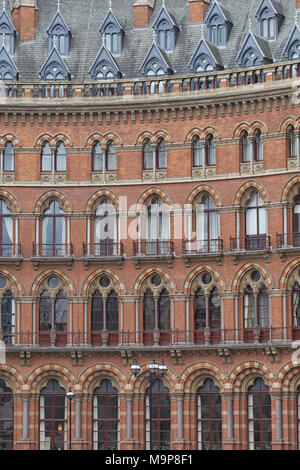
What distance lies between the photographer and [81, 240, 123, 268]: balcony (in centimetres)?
8662

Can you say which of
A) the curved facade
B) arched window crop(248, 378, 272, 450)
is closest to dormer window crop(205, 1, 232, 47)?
the curved facade

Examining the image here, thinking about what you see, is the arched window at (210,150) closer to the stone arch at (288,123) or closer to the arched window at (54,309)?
the stone arch at (288,123)

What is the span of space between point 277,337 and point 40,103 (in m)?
19.0

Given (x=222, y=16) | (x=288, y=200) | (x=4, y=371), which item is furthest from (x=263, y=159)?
(x=4, y=371)

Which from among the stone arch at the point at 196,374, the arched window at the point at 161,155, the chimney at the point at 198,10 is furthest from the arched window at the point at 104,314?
the chimney at the point at 198,10

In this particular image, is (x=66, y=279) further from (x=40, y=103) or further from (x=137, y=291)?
(x=40, y=103)

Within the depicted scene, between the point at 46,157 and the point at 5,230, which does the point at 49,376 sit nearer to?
the point at 5,230

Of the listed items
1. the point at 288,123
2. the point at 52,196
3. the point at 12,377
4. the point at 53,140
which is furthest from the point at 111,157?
the point at 12,377

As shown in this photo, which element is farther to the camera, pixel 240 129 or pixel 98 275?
pixel 98 275

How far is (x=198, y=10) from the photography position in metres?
90.8

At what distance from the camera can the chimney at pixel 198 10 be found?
90.7m

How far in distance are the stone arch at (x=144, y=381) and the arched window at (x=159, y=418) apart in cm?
38

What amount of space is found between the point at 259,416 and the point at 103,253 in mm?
12825

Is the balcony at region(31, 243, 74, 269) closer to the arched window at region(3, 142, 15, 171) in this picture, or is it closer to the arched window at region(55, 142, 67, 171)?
the arched window at region(55, 142, 67, 171)
